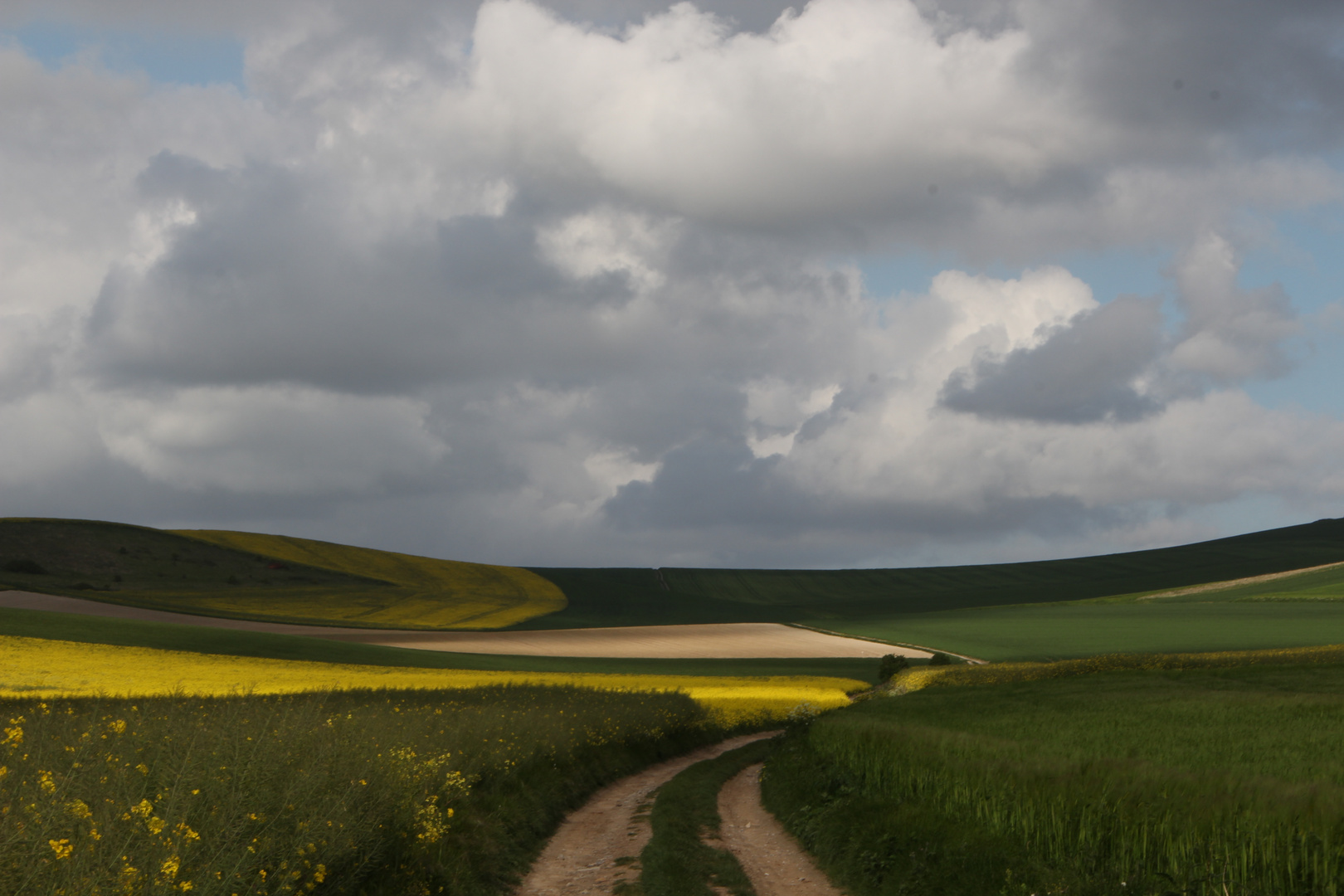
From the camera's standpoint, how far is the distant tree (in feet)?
181

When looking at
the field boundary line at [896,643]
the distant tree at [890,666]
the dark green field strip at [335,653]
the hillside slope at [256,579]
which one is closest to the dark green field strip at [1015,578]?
the field boundary line at [896,643]

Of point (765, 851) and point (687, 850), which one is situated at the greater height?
point (687, 850)

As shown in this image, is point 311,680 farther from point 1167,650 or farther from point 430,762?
point 1167,650

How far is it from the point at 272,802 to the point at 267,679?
32.7 m

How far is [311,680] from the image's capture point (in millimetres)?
39906

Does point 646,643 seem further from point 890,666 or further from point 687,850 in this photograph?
point 687,850

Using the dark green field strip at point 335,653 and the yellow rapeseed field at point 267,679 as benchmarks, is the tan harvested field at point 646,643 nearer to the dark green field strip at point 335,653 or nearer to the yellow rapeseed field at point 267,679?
the dark green field strip at point 335,653

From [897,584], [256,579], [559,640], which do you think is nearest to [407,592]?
[256,579]

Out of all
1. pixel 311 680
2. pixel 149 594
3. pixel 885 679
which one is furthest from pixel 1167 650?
pixel 149 594

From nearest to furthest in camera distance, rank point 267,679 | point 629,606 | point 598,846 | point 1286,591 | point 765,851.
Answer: point 765,851
point 598,846
point 267,679
point 1286,591
point 629,606

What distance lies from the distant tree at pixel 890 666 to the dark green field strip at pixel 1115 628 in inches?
416

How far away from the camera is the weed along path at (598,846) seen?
1462cm

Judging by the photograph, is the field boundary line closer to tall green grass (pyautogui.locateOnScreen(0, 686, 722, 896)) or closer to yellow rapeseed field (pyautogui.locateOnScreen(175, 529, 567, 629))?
yellow rapeseed field (pyautogui.locateOnScreen(175, 529, 567, 629))

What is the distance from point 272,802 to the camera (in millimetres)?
9961
